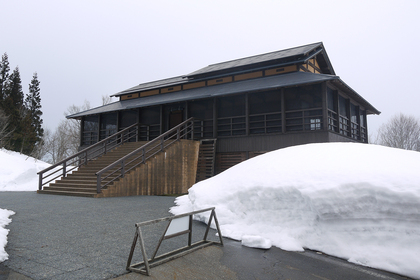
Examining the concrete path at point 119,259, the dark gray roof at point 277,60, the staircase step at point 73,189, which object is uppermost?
the dark gray roof at point 277,60

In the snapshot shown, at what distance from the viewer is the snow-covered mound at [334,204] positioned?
4.57m

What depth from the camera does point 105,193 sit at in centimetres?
1118

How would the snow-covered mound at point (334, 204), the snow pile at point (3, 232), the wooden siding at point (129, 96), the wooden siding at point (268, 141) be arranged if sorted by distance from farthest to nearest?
the wooden siding at point (129, 96) → the wooden siding at point (268, 141) → the snow-covered mound at point (334, 204) → the snow pile at point (3, 232)

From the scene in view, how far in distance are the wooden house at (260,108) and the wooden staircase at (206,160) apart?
0.14 meters

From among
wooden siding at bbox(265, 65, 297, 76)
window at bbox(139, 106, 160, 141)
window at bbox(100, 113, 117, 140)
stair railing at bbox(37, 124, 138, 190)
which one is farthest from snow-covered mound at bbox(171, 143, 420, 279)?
window at bbox(100, 113, 117, 140)

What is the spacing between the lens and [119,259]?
4.26 m

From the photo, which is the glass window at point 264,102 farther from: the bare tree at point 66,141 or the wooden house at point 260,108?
the bare tree at point 66,141

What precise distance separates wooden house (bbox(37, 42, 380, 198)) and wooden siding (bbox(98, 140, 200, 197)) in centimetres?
128

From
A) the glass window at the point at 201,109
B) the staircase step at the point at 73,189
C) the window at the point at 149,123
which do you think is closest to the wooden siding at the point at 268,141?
the glass window at the point at 201,109

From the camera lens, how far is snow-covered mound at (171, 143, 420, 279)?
15.0 ft

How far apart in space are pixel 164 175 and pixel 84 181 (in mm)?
3466

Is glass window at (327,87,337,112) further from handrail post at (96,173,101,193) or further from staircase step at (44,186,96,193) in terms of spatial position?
staircase step at (44,186,96,193)

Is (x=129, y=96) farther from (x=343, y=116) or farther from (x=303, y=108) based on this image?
(x=343, y=116)

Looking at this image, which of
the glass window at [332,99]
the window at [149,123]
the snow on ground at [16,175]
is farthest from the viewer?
the window at [149,123]
